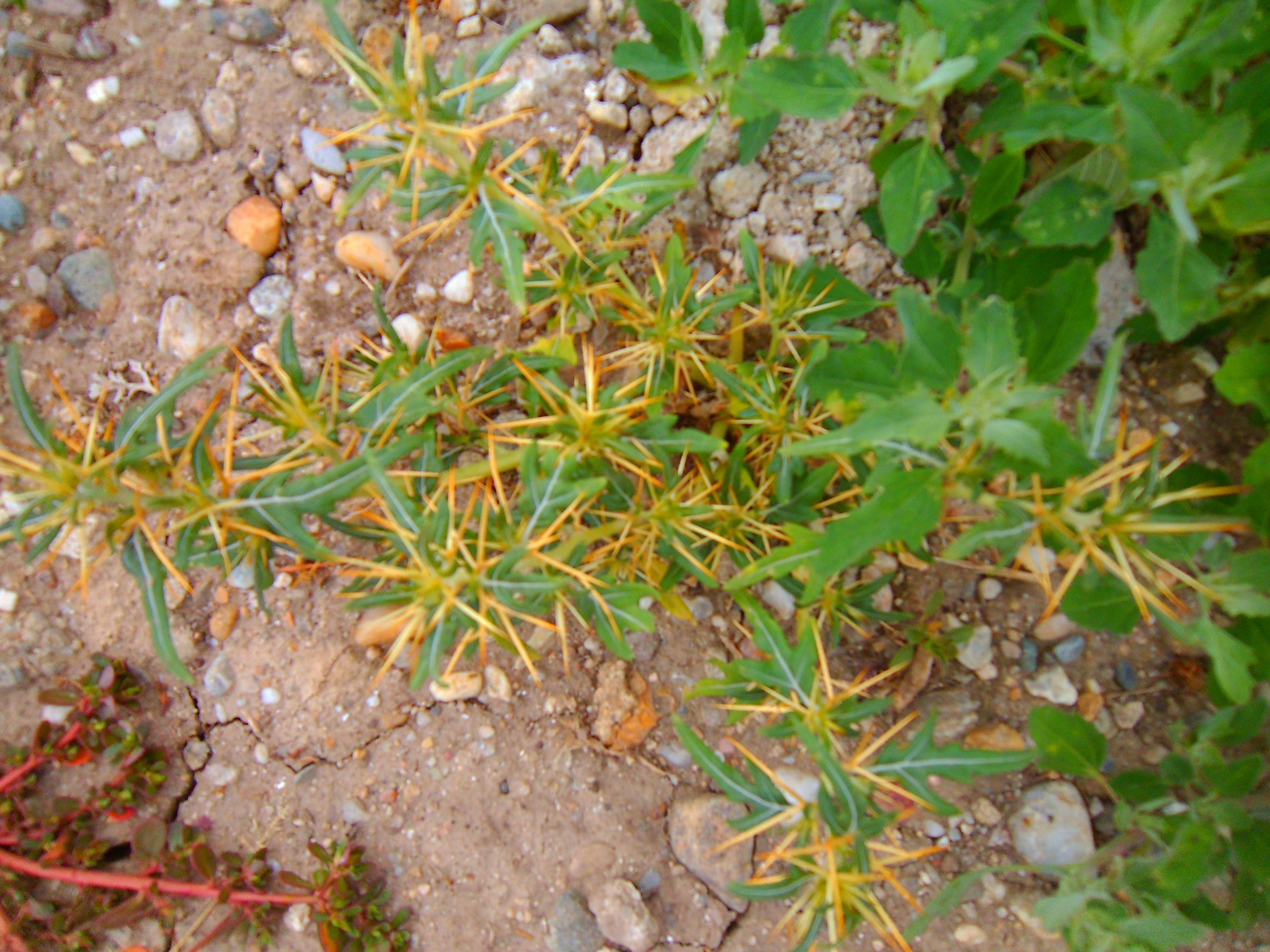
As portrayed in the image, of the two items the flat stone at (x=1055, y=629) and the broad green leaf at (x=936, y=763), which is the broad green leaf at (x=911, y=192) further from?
the flat stone at (x=1055, y=629)

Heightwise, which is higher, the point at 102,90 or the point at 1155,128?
the point at 1155,128

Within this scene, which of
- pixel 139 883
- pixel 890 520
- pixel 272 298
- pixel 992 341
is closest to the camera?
pixel 992 341

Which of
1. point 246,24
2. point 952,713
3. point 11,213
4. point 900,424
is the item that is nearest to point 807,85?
point 900,424

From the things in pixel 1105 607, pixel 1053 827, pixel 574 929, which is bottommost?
pixel 574 929

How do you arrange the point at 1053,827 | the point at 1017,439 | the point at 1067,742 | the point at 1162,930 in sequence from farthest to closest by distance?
1. the point at 1053,827
2. the point at 1067,742
3. the point at 1162,930
4. the point at 1017,439

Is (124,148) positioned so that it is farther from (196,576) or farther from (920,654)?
(920,654)

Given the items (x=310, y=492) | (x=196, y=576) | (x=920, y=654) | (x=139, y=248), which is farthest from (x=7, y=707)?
(x=920, y=654)

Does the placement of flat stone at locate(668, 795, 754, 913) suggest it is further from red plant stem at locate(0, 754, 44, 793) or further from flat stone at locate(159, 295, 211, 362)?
flat stone at locate(159, 295, 211, 362)

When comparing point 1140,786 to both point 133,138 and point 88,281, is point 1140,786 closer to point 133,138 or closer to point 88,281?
point 88,281

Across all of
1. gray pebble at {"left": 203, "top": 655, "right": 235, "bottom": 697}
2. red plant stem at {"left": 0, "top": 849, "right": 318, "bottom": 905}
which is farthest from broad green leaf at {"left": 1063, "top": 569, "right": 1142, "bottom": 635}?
gray pebble at {"left": 203, "top": 655, "right": 235, "bottom": 697}
